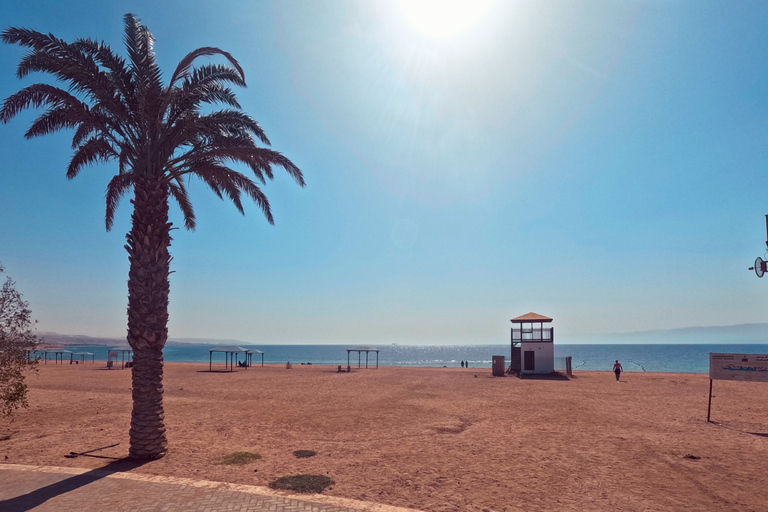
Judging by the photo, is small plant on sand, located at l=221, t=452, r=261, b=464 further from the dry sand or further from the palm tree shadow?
the palm tree shadow

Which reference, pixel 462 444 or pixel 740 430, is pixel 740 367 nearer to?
pixel 740 430

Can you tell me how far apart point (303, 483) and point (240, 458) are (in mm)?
2649

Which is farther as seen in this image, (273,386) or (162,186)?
(273,386)

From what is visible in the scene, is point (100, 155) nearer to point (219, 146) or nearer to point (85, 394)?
point (219, 146)

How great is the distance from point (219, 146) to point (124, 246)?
3379mm

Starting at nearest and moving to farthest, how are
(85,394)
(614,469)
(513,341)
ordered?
(614,469)
(85,394)
(513,341)

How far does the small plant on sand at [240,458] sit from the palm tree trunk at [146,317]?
5.16 feet

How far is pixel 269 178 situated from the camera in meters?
13.6

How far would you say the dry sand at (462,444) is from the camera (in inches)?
321

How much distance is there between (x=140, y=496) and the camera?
738 centimetres

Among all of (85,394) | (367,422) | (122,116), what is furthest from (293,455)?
(85,394)

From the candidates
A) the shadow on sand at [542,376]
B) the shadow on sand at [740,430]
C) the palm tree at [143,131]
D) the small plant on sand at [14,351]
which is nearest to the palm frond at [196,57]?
the palm tree at [143,131]

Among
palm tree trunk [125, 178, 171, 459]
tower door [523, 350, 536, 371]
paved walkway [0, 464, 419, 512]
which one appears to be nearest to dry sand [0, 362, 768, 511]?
paved walkway [0, 464, 419, 512]

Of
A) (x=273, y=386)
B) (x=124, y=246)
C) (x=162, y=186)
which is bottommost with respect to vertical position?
(x=273, y=386)
